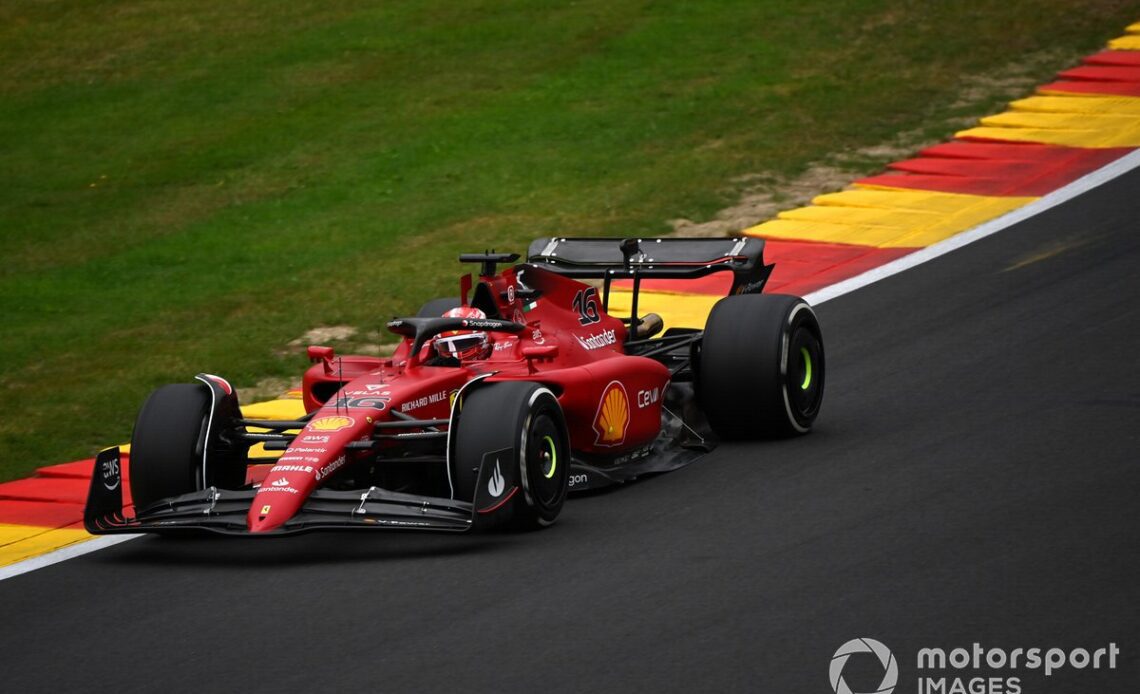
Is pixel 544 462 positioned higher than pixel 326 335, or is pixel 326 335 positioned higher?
pixel 544 462

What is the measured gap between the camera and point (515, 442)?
818 cm

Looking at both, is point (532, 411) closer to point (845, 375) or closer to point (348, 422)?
point (348, 422)

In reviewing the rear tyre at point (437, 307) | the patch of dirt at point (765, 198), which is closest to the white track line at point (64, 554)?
the rear tyre at point (437, 307)

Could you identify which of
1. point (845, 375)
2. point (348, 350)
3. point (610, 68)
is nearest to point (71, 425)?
point (348, 350)

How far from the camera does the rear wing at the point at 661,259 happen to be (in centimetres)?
1091

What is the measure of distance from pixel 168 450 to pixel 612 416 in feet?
7.82

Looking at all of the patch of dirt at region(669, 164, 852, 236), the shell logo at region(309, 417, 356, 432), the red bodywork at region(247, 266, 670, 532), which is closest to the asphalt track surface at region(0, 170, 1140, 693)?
the red bodywork at region(247, 266, 670, 532)

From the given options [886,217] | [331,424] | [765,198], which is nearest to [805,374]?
[331,424]

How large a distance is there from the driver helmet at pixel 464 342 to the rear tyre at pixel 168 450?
1347 mm

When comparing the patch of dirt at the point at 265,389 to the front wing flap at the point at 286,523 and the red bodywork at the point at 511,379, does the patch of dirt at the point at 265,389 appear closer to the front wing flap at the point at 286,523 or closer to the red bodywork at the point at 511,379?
the red bodywork at the point at 511,379

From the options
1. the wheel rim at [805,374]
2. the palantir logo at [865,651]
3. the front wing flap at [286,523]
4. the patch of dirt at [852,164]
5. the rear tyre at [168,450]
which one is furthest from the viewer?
the patch of dirt at [852,164]

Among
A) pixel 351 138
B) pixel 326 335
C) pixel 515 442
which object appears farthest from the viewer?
pixel 351 138

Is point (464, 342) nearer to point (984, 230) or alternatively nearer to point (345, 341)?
point (345, 341)

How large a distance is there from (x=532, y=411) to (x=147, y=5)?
68.5 feet
